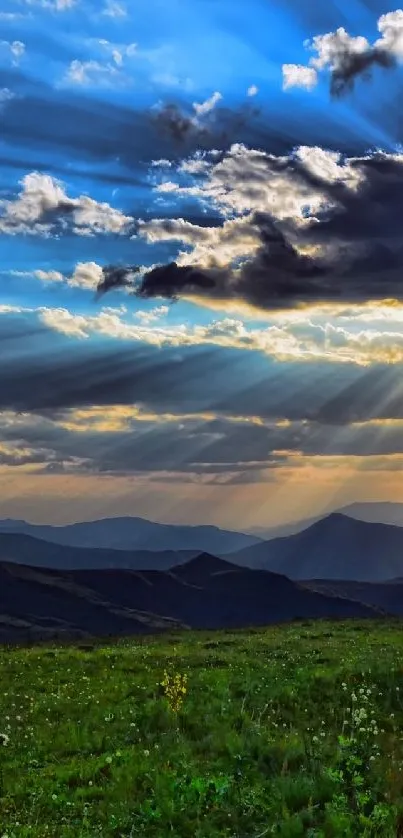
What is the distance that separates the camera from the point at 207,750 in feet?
50.7

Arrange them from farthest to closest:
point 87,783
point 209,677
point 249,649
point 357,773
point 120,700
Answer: point 249,649 → point 209,677 → point 120,700 → point 87,783 → point 357,773

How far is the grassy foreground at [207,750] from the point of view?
38.2 feet

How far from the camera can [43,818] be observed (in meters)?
12.1

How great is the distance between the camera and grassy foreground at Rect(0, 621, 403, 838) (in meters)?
11.7

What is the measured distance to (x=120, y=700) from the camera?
20.9 m

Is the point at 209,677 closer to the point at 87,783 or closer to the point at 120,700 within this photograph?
the point at 120,700

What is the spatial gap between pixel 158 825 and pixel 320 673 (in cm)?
1130

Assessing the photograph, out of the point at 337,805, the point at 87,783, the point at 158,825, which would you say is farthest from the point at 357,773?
the point at 87,783

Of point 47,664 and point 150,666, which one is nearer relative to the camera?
point 150,666

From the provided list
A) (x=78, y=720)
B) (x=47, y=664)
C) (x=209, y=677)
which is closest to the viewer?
(x=78, y=720)

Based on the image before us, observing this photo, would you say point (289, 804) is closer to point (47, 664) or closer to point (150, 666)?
point (150, 666)

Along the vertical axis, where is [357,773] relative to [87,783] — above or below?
above

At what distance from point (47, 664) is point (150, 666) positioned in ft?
17.1

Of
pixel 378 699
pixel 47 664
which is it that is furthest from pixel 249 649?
pixel 378 699
